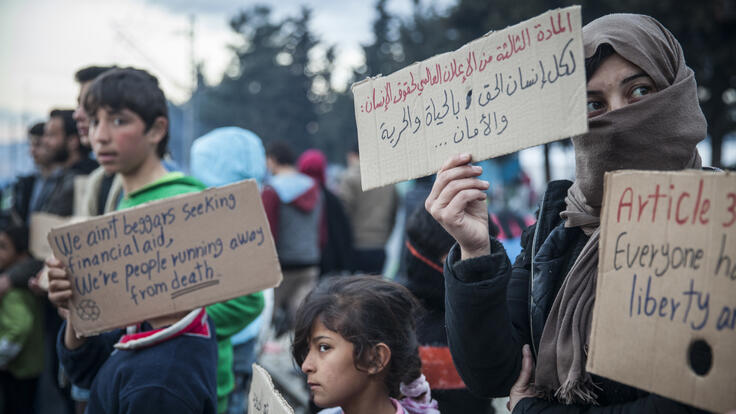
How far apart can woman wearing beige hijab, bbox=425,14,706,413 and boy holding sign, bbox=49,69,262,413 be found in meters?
0.96

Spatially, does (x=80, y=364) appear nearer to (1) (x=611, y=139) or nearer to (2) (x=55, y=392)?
(1) (x=611, y=139)

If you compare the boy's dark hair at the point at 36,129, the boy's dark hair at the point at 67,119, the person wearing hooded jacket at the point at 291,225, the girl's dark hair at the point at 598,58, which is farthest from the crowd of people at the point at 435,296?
the person wearing hooded jacket at the point at 291,225

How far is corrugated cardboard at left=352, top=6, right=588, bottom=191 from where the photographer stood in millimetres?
1360

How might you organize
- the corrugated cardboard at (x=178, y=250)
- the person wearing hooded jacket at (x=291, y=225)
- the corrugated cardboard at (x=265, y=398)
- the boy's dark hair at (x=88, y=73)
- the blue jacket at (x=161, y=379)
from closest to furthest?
the corrugated cardboard at (x=265, y=398)
the blue jacket at (x=161, y=379)
the corrugated cardboard at (x=178, y=250)
the boy's dark hair at (x=88, y=73)
the person wearing hooded jacket at (x=291, y=225)

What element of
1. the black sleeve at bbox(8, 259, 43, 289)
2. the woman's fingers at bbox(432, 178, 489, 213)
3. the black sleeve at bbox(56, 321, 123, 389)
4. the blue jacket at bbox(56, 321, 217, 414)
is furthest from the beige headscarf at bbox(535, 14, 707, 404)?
the black sleeve at bbox(8, 259, 43, 289)

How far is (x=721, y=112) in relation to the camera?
507 inches

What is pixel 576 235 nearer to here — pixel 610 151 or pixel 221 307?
pixel 610 151

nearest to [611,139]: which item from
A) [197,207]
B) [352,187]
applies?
[197,207]

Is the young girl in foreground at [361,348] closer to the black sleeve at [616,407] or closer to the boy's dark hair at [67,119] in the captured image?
the black sleeve at [616,407]

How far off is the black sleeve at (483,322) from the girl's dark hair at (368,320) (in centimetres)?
61

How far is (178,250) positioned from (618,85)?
4.71 ft

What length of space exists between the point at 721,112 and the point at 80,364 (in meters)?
13.7

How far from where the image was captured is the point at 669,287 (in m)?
1.25

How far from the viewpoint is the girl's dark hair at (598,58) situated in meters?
1.56
